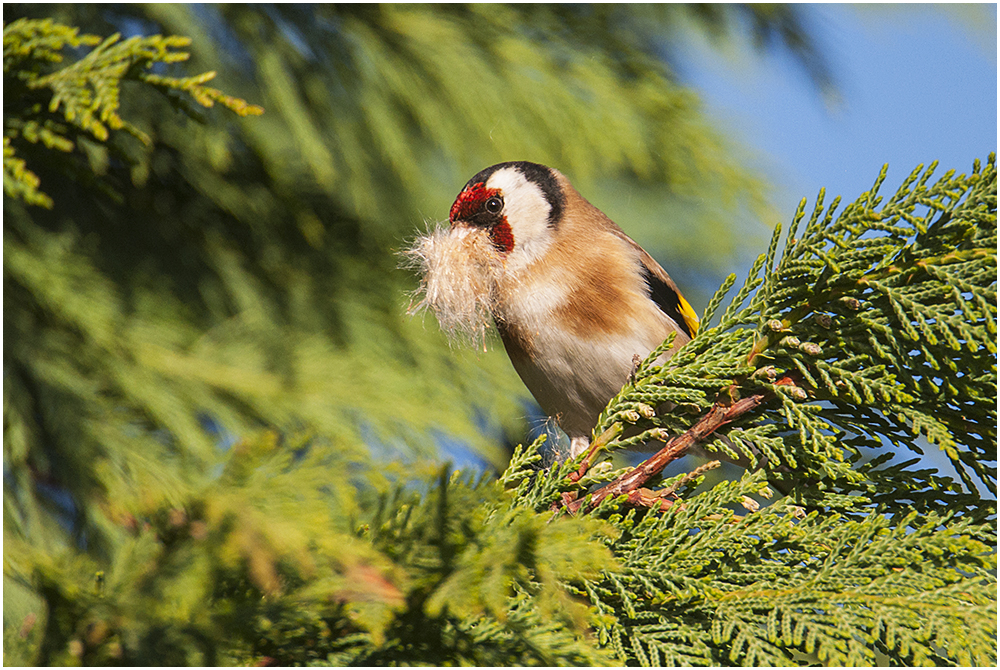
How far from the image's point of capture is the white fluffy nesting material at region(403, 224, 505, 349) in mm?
954

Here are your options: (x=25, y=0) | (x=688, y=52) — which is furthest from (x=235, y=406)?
(x=688, y=52)

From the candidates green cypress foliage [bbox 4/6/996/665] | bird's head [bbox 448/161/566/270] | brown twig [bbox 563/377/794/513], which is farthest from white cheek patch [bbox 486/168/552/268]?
brown twig [bbox 563/377/794/513]

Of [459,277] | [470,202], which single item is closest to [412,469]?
[459,277]

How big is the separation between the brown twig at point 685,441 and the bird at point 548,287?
0.34 metres

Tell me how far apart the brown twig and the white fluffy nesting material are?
1.11 ft

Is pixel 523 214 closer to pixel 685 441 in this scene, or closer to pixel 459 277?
pixel 459 277

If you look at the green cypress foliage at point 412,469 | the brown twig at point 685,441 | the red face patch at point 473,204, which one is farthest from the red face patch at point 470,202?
the brown twig at point 685,441

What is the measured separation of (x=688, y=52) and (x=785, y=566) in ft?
4.55

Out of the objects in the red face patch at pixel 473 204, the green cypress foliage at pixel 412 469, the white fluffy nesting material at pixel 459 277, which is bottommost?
the green cypress foliage at pixel 412 469

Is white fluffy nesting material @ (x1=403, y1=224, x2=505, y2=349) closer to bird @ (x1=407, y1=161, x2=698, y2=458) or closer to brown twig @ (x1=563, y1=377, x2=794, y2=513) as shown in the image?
bird @ (x1=407, y1=161, x2=698, y2=458)

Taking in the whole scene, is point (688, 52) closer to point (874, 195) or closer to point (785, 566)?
point (874, 195)

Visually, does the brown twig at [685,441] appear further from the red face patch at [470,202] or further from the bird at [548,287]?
the red face patch at [470,202]

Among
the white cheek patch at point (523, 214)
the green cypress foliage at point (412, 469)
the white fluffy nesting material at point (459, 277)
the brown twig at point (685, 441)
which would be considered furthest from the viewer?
the white cheek patch at point (523, 214)

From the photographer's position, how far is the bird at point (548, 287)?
104cm
